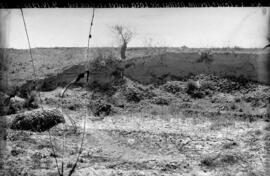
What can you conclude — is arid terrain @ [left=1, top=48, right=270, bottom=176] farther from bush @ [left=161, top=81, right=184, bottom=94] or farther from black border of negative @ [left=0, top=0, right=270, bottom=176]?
black border of negative @ [left=0, top=0, right=270, bottom=176]

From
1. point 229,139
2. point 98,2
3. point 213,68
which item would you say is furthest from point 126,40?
point 98,2

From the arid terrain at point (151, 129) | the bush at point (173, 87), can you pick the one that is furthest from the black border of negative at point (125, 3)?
the bush at point (173, 87)

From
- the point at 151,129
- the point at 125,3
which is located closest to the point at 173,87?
the point at 151,129

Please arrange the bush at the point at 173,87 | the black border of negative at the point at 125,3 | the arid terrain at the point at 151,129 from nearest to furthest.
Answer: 1. the black border of negative at the point at 125,3
2. the arid terrain at the point at 151,129
3. the bush at the point at 173,87

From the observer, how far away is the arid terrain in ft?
29.3

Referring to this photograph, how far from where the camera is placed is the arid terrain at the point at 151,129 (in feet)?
29.3

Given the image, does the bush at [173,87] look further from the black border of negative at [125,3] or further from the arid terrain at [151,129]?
the black border of negative at [125,3]

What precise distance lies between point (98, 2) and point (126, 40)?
22434 mm

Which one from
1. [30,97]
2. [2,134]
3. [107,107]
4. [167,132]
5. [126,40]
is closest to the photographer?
[2,134]

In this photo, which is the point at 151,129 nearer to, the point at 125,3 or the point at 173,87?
the point at 173,87

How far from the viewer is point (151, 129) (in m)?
12.6

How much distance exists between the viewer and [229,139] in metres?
11.0

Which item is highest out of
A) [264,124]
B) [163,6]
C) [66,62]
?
[163,6]

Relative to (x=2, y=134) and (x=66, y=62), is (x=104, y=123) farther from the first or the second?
(x=66, y=62)
